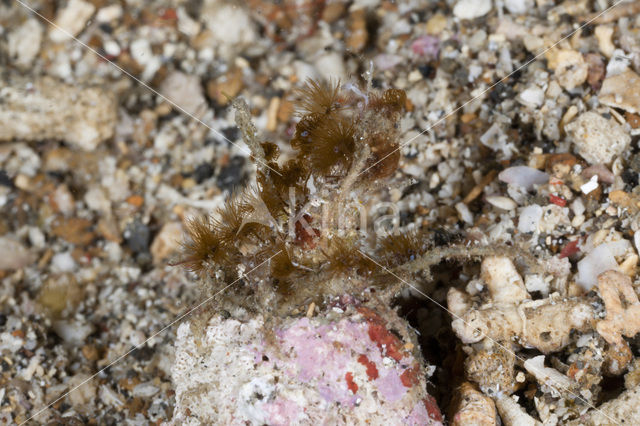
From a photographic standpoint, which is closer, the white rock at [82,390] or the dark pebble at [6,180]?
the white rock at [82,390]

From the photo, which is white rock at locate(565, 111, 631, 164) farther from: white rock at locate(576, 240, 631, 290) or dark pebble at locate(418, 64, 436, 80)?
dark pebble at locate(418, 64, 436, 80)

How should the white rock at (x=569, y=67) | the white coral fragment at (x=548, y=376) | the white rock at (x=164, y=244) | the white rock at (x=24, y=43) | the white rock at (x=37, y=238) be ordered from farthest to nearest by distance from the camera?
the white rock at (x=24, y=43) → the white rock at (x=37, y=238) → the white rock at (x=164, y=244) → the white rock at (x=569, y=67) → the white coral fragment at (x=548, y=376)

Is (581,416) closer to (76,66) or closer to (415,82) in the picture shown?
(415,82)

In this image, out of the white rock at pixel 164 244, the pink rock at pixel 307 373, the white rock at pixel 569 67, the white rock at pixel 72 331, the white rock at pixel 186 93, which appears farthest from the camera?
the white rock at pixel 186 93

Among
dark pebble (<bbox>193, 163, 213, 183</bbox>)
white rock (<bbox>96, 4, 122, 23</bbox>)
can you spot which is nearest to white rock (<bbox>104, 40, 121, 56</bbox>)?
white rock (<bbox>96, 4, 122, 23</bbox>)

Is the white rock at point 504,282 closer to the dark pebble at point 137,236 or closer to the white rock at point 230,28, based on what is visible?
the dark pebble at point 137,236

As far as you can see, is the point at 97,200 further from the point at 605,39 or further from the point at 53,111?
the point at 605,39

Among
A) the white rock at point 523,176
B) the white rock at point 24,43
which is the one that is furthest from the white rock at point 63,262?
the white rock at point 523,176

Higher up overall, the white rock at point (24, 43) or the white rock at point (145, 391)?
the white rock at point (24, 43)
